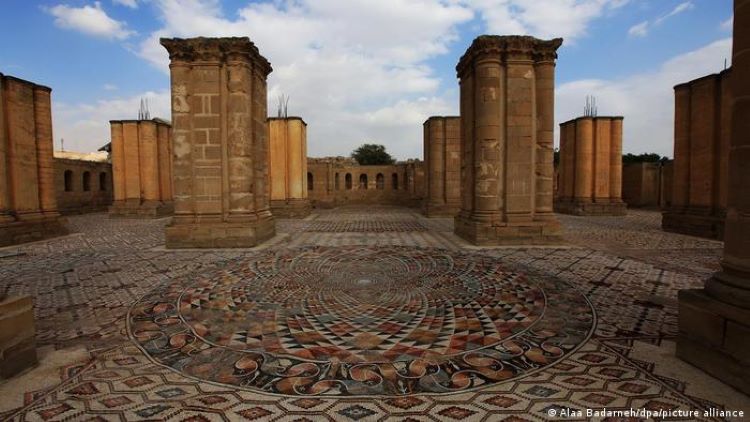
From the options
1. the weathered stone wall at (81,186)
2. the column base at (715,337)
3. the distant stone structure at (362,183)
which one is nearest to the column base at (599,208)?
the distant stone structure at (362,183)

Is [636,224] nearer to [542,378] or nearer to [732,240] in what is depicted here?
[732,240]

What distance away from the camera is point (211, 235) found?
10.0 metres

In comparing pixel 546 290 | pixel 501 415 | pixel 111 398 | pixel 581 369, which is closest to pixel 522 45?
pixel 546 290

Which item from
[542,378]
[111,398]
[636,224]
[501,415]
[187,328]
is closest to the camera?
[501,415]

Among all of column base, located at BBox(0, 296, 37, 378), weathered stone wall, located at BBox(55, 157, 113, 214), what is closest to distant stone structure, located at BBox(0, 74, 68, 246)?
column base, located at BBox(0, 296, 37, 378)

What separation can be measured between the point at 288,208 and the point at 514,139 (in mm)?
12623

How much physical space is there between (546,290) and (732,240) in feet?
8.83

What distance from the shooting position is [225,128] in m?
10.1

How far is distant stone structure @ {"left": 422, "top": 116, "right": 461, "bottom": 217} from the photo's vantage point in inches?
762

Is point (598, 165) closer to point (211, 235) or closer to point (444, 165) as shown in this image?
point (444, 165)

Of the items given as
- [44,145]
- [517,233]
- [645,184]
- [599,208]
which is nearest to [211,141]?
[44,145]

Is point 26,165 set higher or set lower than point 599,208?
higher

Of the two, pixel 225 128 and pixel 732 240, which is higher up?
pixel 225 128

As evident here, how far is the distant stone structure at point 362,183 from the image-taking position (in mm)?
28516
